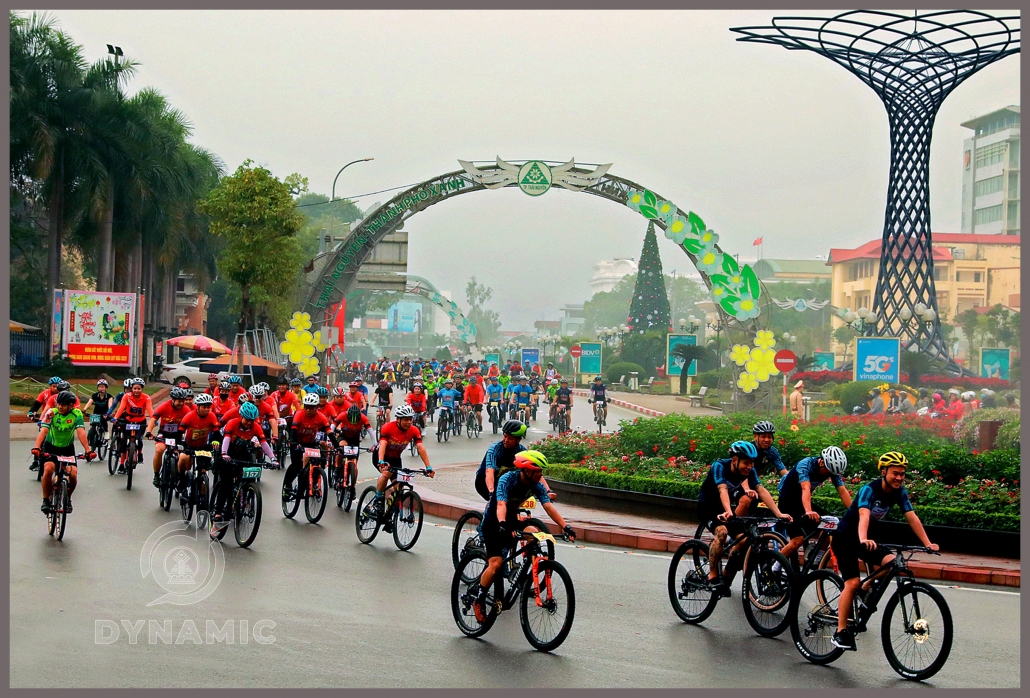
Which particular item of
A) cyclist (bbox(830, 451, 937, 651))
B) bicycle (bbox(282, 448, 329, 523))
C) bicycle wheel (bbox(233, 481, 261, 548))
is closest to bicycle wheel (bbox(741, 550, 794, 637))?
cyclist (bbox(830, 451, 937, 651))

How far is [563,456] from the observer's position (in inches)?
766

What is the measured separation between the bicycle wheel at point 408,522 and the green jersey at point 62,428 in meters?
3.73

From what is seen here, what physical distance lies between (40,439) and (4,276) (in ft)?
61.6

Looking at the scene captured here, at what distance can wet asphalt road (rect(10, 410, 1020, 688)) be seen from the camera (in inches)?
293

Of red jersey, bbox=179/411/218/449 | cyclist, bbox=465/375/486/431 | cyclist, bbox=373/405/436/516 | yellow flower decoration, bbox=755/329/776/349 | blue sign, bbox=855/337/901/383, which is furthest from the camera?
yellow flower decoration, bbox=755/329/776/349

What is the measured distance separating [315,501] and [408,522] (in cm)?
231

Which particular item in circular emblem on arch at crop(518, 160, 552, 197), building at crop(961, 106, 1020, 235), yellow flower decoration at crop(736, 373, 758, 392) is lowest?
yellow flower decoration at crop(736, 373, 758, 392)

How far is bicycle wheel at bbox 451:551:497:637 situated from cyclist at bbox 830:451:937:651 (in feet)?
8.18

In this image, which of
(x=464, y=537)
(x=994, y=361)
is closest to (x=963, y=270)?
(x=994, y=361)

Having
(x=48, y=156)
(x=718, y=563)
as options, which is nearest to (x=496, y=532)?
(x=718, y=563)

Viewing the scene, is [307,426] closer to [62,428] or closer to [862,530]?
[62,428]

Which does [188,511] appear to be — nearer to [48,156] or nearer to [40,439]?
[40,439]

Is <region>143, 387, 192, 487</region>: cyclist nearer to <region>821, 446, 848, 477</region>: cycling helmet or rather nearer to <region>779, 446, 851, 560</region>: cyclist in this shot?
<region>779, 446, 851, 560</region>: cyclist

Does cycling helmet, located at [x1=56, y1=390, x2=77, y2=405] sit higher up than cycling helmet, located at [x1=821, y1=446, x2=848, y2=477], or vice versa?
cycling helmet, located at [x1=56, y1=390, x2=77, y2=405]
